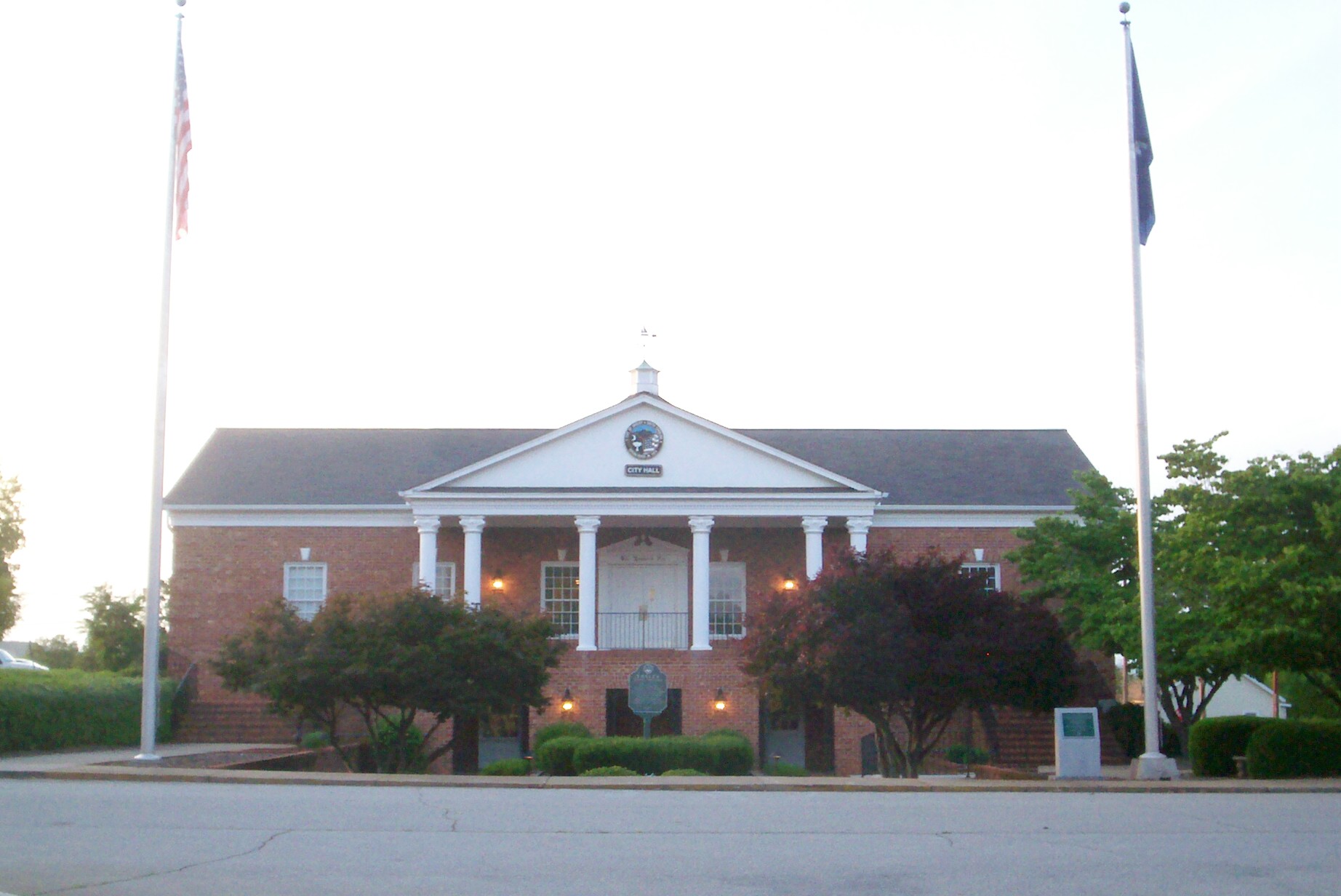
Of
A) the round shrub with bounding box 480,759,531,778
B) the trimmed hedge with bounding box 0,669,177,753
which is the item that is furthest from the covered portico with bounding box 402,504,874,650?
the round shrub with bounding box 480,759,531,778

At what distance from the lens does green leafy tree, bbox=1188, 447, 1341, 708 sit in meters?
20.0

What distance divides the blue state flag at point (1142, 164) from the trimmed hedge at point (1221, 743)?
25.4 ft

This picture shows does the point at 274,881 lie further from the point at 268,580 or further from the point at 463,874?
the point at 268,580

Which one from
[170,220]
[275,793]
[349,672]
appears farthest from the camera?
[349,672]

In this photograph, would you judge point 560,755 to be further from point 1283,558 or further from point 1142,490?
point 1283,558

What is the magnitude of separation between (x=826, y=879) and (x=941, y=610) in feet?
46.1

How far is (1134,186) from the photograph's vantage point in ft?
66.2

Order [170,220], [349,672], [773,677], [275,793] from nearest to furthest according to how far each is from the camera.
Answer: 1. [275,793]
2. [170,220]
3. [349,672]
4. [773,677]

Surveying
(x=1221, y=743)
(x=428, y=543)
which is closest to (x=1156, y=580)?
(x=1221, y=743)

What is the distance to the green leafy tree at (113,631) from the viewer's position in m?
46.0

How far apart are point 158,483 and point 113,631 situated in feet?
98.5

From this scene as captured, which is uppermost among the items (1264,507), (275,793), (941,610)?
(1264,507)

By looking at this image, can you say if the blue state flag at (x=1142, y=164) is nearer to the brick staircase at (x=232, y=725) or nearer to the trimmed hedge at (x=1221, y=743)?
the trimmed hedge at (x=1221, y=743)

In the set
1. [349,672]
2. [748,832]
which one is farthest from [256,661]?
[748,832]
